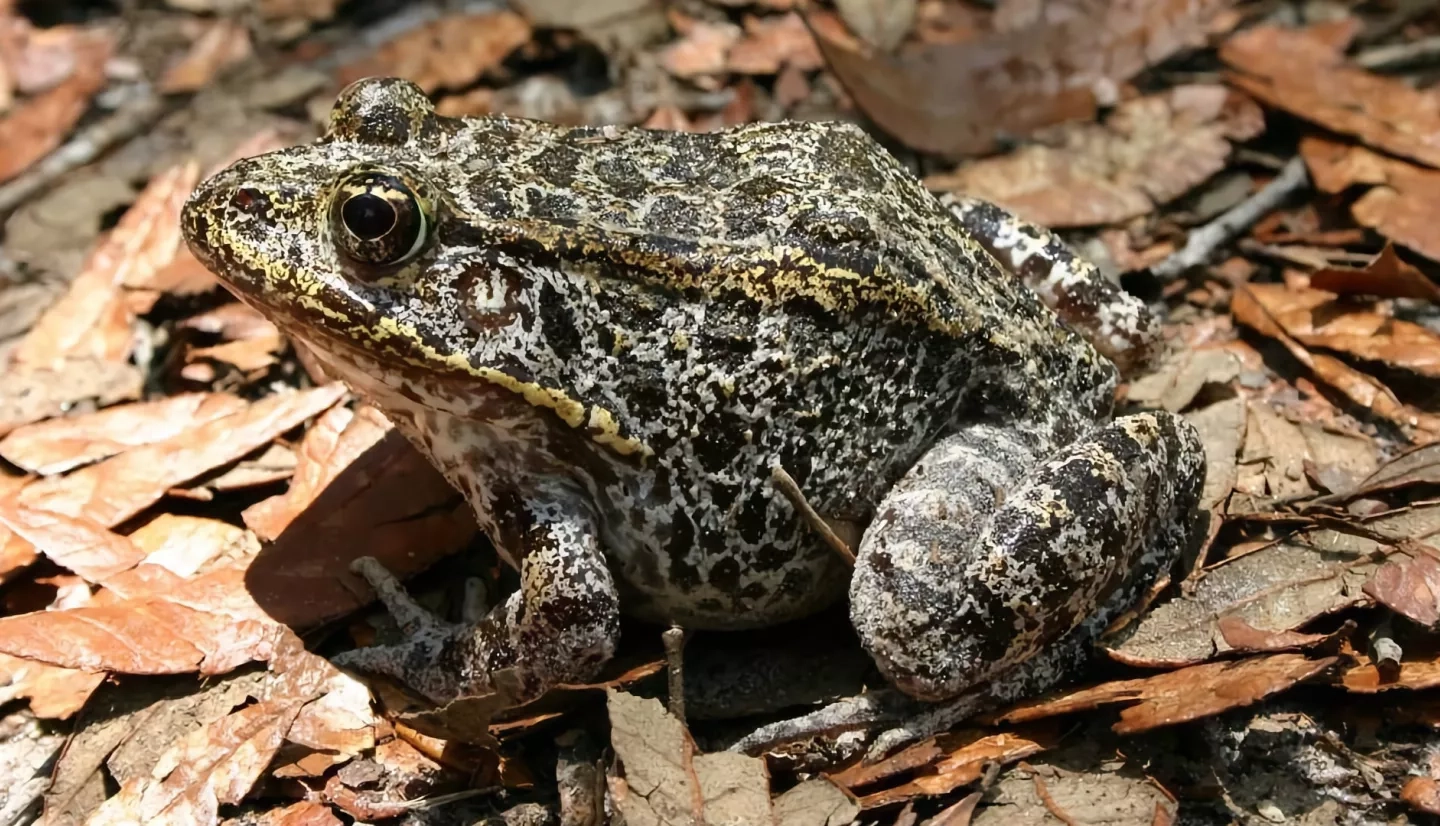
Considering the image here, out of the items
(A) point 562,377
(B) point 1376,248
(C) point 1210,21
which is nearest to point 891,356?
(A) point 562,377

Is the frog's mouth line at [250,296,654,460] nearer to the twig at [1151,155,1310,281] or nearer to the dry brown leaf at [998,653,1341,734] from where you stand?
the dry brown leaf at [998,653,1341,734]

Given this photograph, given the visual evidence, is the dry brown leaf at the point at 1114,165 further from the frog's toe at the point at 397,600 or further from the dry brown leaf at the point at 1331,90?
the frog's toe at the point at 397,600

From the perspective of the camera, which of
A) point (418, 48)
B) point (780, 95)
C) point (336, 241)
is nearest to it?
point (336, 241)

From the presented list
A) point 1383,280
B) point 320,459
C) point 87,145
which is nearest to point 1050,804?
point 1383,280

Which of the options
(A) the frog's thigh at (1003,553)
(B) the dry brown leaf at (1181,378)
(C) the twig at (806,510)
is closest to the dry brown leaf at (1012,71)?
(B) the dry brown leaf at (1181,378)

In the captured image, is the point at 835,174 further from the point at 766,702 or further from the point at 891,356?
the point at 766,702

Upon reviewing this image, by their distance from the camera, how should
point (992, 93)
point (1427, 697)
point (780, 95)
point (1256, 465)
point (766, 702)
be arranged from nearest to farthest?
point (1427, 697) < point (766, 702) < point (1256, 465) < point (992, 93) < point (780, 95)
